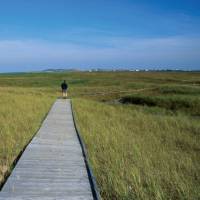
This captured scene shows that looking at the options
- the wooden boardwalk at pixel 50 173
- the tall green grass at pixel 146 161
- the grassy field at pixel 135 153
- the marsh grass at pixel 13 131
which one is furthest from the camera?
the marsh grass at pixel 13 131

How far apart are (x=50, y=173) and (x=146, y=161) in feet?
9.83

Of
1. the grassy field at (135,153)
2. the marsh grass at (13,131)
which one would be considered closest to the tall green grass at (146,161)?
the grassy field at (135,153)

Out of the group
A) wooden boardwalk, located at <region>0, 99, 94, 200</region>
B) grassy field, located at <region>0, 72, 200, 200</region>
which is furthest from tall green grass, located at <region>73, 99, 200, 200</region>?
wooden boardwalk, located at <region>0, 99, 94, 200</region>

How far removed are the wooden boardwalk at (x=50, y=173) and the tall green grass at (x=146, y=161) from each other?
1.64ft

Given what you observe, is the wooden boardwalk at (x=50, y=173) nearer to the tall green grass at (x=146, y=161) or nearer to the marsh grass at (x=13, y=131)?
the marsh grass at (x=13, y=131)

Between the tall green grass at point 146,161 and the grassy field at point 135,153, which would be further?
the grassy field at point 135,153

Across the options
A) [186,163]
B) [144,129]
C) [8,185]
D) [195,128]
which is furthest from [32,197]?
[195,128]

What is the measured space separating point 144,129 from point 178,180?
10287mm

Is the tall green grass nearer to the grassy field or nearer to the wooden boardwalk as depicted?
the grassy field

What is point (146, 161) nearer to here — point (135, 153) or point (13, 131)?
point (135, 153)

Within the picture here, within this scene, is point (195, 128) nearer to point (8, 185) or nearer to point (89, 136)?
point (89, 136)

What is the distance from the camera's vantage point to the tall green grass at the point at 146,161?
7.87 metres

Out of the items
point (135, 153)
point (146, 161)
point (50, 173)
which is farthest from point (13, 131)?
point (50, 173)

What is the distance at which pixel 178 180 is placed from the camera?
863 centimetres
